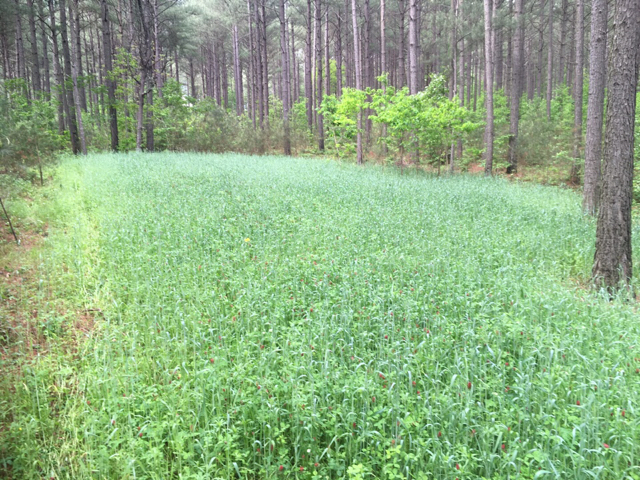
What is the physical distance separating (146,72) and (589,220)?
20265 mm

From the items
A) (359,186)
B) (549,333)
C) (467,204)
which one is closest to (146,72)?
(359,186)

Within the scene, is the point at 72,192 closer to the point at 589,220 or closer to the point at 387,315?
the point at 387,315

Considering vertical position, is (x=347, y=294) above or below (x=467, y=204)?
below

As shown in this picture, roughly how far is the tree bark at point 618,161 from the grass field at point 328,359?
Result: 1.62ft

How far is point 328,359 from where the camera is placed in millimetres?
3123

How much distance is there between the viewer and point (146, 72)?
63.7ft

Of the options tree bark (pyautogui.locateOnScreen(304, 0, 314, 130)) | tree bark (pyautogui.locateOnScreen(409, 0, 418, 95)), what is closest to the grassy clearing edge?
tree bark (pyautogui.locateOnScreen(409, 0, 418, 95))

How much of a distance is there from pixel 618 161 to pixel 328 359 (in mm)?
4671

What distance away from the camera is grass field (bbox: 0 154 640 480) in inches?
91.9

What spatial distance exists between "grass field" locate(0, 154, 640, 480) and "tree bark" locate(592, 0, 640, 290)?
0.49 meters

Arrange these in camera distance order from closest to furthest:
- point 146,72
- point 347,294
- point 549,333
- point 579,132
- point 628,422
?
point 628,422
point 549,333
point 347,294
point 579,132
point 146,72

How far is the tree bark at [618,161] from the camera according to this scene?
4.74 metres

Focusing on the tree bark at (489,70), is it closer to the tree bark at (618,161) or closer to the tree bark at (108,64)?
the tree bark at (618,161)

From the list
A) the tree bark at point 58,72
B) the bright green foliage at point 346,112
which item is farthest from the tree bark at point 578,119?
the tree bark at point 58,72
